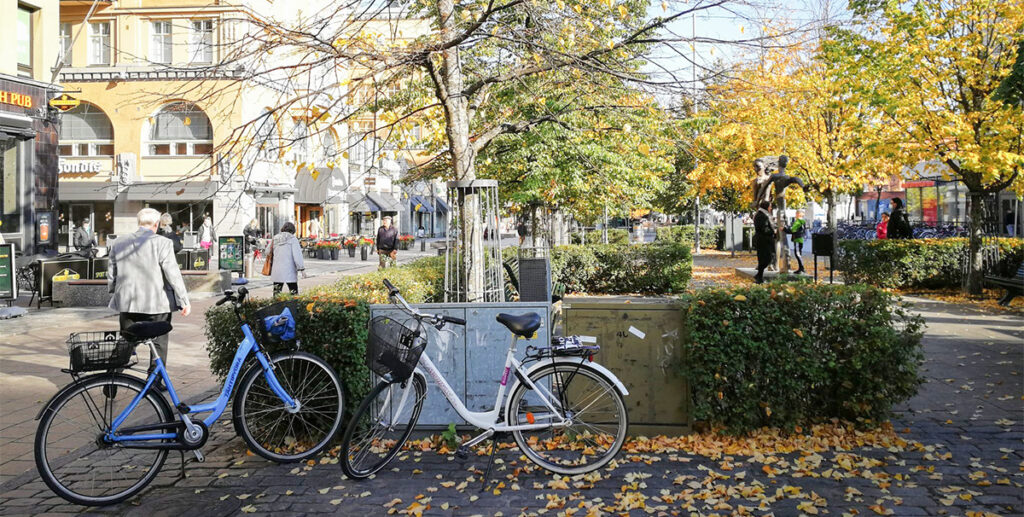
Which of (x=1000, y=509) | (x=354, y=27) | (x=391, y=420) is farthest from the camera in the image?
(x=354, y=27)

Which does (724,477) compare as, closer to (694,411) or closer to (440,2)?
(694,411)

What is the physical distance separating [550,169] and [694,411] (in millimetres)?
12071

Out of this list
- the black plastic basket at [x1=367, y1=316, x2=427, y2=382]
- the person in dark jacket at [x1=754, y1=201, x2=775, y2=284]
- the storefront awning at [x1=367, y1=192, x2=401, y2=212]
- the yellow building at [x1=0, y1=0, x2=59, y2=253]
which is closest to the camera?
the black plastic basket at [x1=367, y1=316, x2=427, y2=382]

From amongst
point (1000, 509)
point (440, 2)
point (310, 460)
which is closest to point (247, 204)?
point (440, 2)

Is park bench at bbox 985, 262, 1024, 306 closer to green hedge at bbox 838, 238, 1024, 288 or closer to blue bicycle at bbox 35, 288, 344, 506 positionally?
green hedge at bbox 838, 238, 1024, 288

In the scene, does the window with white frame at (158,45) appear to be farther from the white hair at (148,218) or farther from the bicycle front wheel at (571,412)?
the bicycle front wheel at (571,412)

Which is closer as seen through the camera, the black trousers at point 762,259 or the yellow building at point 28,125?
the black trousers at point 762,259

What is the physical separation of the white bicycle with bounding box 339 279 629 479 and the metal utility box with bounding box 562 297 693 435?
0.62m

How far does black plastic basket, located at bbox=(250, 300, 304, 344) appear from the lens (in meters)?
5.09

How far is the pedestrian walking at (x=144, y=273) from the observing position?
6.56 meters

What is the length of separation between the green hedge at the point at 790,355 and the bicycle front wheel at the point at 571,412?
80 centimetres

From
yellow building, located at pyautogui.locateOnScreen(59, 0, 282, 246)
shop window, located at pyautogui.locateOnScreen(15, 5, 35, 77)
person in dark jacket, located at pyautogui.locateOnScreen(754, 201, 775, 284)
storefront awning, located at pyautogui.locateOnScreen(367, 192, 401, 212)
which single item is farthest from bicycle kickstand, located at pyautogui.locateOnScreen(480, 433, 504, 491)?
storefront awning, located at pyautogui.locateOnScreen(367, 192, 401, 212)

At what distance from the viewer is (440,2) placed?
812cm

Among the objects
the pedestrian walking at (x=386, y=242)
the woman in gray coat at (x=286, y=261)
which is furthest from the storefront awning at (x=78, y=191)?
the woman in gray coat at (x=286, y=261)
